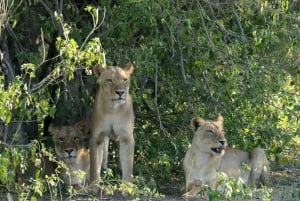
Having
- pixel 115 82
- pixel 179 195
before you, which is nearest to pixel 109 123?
pixel 115 82

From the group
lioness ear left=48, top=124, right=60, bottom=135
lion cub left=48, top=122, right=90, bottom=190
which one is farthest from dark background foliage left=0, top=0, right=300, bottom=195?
lion cub left=48, top=122, right=90, bottom=190

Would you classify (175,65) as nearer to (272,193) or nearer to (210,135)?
(210,135)

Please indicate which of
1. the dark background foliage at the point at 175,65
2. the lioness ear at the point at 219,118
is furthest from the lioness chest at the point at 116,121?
the lioness ear at the point at 219,118

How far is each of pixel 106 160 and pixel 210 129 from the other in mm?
1426

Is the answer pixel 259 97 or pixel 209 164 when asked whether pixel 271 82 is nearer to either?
pixel 259 97

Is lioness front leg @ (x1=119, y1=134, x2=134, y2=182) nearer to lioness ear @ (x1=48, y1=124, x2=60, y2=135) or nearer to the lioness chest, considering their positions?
the lioness chest

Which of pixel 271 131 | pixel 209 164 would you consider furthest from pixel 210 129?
pixel 271 131

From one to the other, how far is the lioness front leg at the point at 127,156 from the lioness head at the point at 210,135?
0.65m

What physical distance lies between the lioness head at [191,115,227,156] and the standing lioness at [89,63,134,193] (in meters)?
0.66

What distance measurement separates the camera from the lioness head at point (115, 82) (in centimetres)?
870

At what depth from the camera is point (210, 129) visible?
881 centimetres

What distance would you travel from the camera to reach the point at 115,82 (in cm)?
870

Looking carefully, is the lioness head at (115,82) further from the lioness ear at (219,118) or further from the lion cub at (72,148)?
the lioness ear at (219,118)

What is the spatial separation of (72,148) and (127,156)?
0.59m
